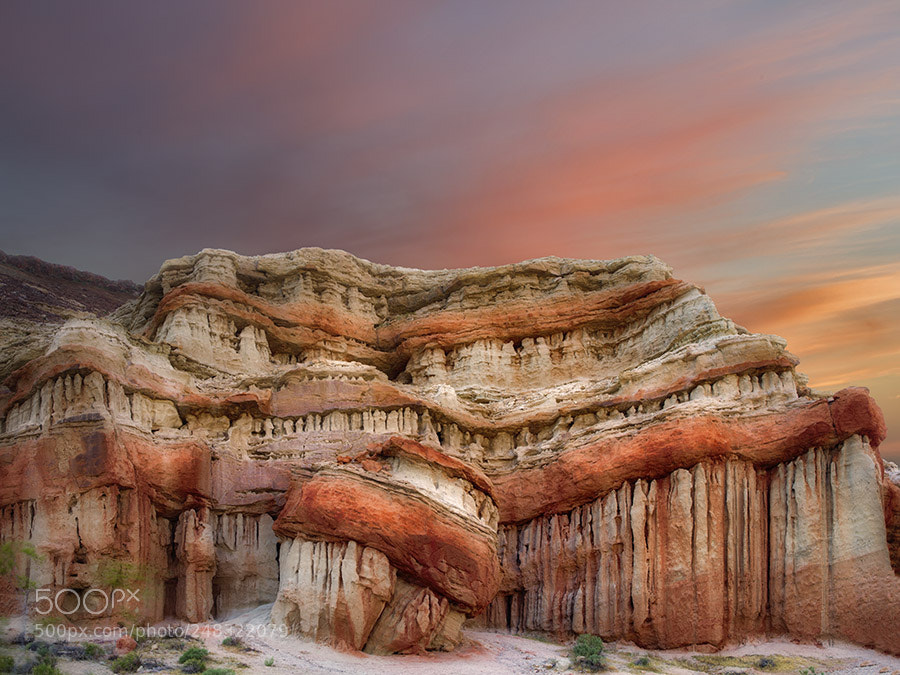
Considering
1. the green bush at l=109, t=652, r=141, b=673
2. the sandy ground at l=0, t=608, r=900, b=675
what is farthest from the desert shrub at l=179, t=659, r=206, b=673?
the green bush at l=109, t=652, r=141, b=673

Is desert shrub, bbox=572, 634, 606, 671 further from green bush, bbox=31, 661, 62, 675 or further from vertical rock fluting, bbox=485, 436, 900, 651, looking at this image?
green bush, bbox=31, 661, 62, 675

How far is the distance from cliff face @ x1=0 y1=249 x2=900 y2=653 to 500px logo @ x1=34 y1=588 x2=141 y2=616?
206 millimetres

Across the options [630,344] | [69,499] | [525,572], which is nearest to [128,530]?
[69,499]

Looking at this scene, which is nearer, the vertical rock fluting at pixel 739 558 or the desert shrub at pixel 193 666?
the desert shrub at pixel 193 666

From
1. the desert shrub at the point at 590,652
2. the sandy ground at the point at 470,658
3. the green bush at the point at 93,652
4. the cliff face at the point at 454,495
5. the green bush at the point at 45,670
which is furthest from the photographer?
the cliff face at the point at 454,495

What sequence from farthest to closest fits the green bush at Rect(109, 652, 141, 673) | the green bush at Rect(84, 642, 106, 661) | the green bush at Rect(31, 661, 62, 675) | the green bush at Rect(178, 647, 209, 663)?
1. the green bush at Rect(178, 647, 209, 663)
2. the green bush at Rect(84, 642, 106, 661)
3. the green bush at Rect(109, 652, 141, 673)
4. the green bush at Rect(31, 661, 62, 675)

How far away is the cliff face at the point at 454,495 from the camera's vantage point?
28.9 m

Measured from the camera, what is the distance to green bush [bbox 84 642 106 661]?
2348cm

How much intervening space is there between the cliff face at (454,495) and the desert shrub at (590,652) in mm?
2366

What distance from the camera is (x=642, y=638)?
32.1 metres

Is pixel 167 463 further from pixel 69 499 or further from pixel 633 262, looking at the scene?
pixel 633 262

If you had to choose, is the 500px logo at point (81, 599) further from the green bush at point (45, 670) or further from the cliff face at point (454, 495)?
the green bush at point (45, 670)

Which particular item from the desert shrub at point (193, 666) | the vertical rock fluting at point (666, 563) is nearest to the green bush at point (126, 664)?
the desert shrub at point (193, 666)

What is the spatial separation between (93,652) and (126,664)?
62.1 inches
